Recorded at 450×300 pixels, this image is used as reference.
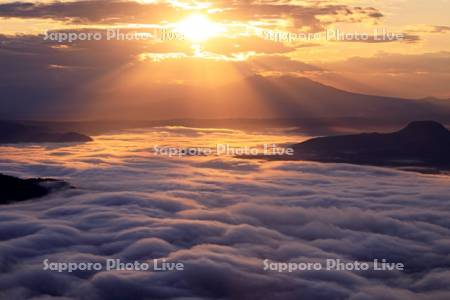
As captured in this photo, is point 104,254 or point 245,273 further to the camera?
point 104,254

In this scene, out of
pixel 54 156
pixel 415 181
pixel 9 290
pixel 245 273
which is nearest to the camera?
pixel 9 290

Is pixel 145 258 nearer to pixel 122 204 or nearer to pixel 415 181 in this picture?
pixel 122 204

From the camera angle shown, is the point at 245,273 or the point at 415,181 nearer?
the point at 245,273

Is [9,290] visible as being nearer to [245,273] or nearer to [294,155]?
[245,273]

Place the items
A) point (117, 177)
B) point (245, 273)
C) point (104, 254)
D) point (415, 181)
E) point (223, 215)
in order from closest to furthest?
point (245, 273)
point (104, 254)
point (223, 215)
point (117, 177)
point (415, 181)

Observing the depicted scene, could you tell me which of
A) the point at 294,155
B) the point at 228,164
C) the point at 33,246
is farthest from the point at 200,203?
the point at 294,155

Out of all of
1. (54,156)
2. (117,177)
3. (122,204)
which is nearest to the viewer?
(122,204)

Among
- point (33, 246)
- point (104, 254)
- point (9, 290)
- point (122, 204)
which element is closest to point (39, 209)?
point (122, 204)

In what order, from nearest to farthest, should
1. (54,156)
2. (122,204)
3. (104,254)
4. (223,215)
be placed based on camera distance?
(104,254), (223,215), (122,204), (54,156)
